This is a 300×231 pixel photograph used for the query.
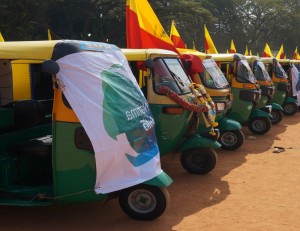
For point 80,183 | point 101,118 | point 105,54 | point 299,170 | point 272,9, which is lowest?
point 299,170

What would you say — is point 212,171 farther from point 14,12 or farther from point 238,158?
point 14,12

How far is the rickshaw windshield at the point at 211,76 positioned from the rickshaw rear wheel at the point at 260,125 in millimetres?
2499

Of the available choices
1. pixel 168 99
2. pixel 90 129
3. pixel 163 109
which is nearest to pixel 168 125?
pixel 163 109

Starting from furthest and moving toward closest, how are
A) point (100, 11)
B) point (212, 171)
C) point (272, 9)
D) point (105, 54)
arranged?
point (272, 9) < point (100, 11) < point (212, 171) < point (105, 54)

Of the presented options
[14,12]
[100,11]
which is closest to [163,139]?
[14,12]

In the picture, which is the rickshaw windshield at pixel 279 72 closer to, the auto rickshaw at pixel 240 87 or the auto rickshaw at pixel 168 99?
the auto rickshaw at pixel 240 87

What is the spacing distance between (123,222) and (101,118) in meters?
1.25

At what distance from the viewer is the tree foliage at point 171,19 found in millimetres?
25344

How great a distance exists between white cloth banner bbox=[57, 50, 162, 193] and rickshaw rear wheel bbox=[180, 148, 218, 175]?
226 cm

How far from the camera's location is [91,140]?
417 cm

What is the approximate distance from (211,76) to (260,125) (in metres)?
3.06

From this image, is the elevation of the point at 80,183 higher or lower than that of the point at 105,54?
lower

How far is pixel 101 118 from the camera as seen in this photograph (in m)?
4.24

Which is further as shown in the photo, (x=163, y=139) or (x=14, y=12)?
(x=14, y=12)
